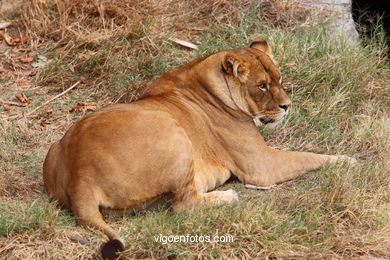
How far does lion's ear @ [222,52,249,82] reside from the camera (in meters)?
5.17

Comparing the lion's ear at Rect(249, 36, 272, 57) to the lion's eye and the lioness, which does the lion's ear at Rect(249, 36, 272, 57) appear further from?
the lion's eye

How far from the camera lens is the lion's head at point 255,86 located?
5.23 m

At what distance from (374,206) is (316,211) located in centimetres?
40

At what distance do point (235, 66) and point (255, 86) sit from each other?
204mm

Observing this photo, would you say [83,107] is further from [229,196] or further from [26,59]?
[229,196]

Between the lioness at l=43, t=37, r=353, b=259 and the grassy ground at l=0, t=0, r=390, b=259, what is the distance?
0.13 meters

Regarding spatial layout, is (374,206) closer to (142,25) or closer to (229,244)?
(229,244)

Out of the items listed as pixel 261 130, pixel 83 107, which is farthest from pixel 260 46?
pixel 83 107

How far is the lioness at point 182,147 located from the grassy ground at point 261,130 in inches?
5.1

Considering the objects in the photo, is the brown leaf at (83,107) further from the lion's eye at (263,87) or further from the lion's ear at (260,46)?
the lion's eye at (263,87)

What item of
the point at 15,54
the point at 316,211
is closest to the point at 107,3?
the point at 15,54

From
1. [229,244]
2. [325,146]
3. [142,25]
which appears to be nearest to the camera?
[229,244]

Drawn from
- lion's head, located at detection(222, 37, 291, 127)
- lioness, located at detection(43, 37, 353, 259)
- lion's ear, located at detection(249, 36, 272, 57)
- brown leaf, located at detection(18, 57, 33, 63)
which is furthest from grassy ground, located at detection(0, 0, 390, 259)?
lion's ear, located at detection(249, 36, 272, 57)

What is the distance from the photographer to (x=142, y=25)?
6809 mm
